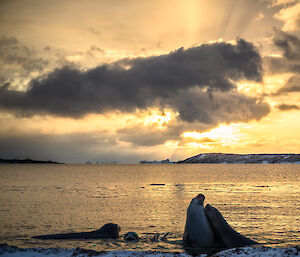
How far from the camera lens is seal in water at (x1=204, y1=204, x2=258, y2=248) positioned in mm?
17562

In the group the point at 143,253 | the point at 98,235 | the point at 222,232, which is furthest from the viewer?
the point at 98,235

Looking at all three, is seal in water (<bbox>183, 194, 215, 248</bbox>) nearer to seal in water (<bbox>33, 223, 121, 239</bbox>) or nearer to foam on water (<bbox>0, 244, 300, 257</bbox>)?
foam on water (<bbox>0, 244, 300, 257</bbox>)

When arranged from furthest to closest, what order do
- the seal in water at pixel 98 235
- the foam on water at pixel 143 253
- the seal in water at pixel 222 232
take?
the seal in water at pixel 98 235 → the seal in water at pixel 222 232 → the foam on water at pixel 143 253

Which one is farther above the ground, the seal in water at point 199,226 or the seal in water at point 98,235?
the seal in water at point 199,226

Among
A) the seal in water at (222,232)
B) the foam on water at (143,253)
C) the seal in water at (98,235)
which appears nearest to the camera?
the foam on water at (143,253)

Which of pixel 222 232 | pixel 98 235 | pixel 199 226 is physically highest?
pixel 199 226

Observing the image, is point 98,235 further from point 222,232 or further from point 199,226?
point 222,232

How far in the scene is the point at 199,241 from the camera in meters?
18.1

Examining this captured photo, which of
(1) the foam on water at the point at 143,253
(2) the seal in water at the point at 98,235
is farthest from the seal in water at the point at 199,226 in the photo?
(2) the seal in water at the point at 98,235

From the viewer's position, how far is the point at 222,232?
17.8m

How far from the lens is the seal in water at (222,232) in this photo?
57.6ft

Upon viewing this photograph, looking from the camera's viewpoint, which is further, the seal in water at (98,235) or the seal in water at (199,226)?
the seal in water at (98,235)

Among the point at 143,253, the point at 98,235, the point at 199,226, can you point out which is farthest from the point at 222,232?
the point at 98,235

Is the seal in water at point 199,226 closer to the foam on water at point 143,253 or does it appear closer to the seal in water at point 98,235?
the foam on water at point 143,253
